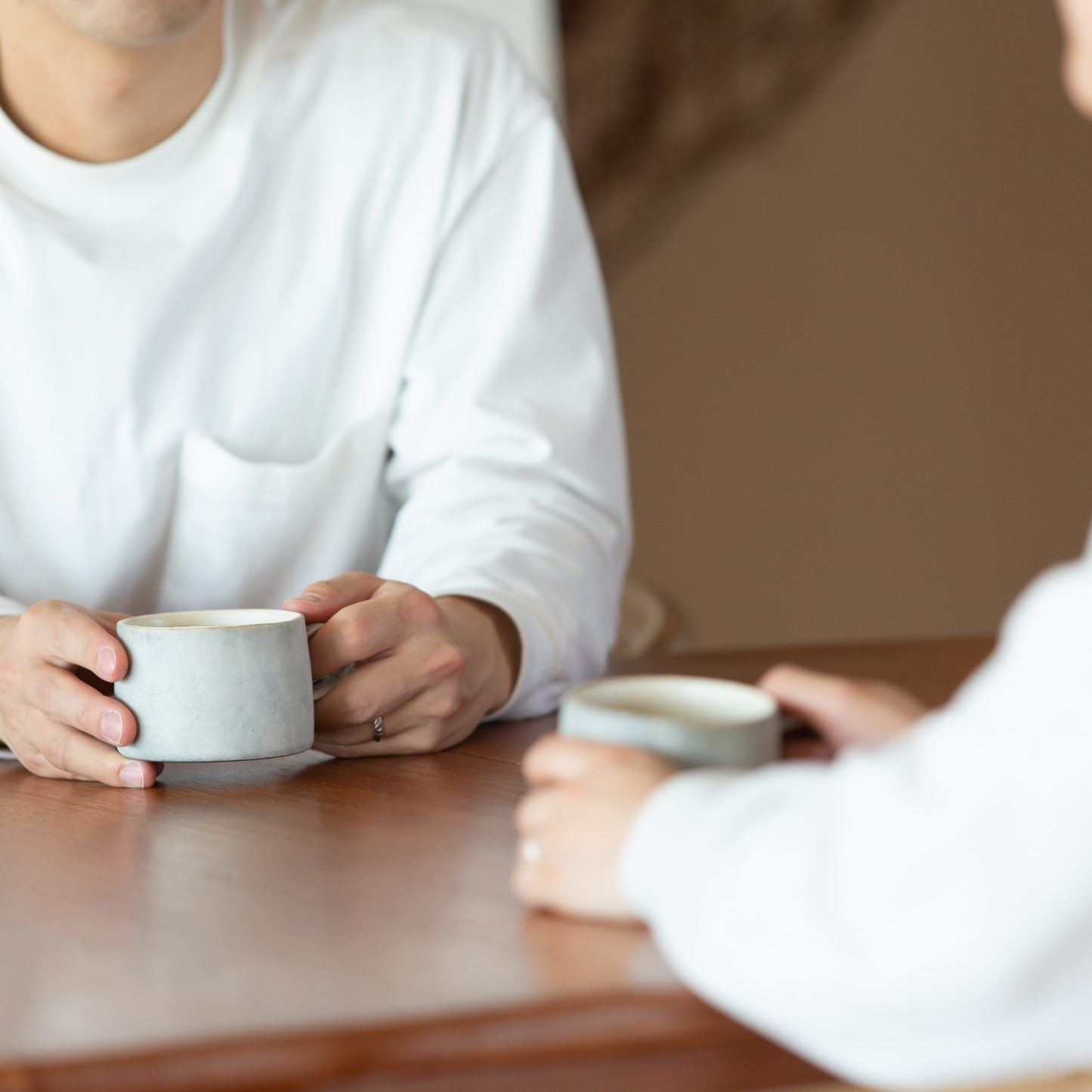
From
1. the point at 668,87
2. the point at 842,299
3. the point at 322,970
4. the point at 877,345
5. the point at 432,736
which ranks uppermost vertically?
the point at 668,87

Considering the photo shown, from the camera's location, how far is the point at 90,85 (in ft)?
3.96

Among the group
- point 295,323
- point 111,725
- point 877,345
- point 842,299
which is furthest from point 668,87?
point 111,725

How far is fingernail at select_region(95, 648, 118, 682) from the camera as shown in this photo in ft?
2.69

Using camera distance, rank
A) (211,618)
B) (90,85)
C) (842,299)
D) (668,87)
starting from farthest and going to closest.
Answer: (842,299) < (668,87) < (90,85) < (211,618)

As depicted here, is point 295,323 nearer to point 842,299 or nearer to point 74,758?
point 74,758

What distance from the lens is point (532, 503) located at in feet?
3.93

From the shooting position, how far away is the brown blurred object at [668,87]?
3.26 metres

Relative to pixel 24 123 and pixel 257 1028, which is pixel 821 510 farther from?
pixel 257 1028

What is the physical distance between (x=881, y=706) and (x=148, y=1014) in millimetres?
368

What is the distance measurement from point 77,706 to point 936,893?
56cm

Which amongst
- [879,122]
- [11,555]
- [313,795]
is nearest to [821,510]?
[879,122]

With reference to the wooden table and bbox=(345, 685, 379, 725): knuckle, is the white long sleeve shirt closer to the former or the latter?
the wooden table

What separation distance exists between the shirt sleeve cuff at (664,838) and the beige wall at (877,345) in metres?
2.91

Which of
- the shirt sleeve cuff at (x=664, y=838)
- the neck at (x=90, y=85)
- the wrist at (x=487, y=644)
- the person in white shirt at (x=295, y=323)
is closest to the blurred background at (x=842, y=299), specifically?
the person in white shirt at (x=295, y=323)
